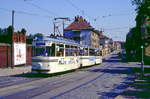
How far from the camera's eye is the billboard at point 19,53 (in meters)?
40.6

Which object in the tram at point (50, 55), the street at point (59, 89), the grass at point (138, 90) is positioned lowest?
the grass at point (138, 90)

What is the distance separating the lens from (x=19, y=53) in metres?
41.6

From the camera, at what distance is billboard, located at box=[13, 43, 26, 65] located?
133 feet

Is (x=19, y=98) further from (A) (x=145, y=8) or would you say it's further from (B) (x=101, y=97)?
(A) (x=145, y=8)

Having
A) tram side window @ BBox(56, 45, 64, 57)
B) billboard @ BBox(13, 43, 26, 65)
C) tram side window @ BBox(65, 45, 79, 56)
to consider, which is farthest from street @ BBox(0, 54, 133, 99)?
billboard @ BBox(13, 43, 26, 65)

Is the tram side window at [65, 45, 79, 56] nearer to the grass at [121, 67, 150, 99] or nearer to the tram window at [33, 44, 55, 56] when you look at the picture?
the tram window at [33, 44, 55, 56]

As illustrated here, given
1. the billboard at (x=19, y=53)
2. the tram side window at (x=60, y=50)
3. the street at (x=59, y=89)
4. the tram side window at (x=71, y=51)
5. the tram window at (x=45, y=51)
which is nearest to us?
the street at (x=59, y=89)

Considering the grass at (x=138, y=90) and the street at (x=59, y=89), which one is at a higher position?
the street at (x=59, y=89)

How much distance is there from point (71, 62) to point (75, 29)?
7476 cm

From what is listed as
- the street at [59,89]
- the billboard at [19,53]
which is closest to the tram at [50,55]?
the street at [59,89]

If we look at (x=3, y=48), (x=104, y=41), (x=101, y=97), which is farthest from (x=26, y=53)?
(x=104, y=41)

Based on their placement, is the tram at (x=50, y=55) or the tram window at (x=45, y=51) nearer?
the tram at (x=50, y=55)

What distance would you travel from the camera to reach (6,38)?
4638 centimetres

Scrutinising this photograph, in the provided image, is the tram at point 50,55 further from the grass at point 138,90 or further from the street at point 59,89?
the grass at point 138,90
